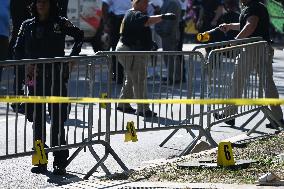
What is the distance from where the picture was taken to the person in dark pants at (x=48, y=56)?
955 cm

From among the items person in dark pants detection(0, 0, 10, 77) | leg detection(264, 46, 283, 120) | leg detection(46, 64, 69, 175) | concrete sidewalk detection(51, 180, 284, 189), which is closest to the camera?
concrete sidewalk detection(51, 180, 284, 189)

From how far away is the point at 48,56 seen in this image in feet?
33.0

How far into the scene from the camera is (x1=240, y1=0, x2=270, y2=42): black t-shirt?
13.5 metres

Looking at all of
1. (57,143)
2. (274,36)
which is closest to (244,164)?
(57,143)

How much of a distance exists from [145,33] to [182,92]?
3.35 m

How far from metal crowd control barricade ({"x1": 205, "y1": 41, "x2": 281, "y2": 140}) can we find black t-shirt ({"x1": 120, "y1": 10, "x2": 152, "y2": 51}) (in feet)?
8.65

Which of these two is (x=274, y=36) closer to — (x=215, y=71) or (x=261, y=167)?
(x=215, y=71)

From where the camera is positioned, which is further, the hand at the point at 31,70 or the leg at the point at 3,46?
the leg at the point at 3,46

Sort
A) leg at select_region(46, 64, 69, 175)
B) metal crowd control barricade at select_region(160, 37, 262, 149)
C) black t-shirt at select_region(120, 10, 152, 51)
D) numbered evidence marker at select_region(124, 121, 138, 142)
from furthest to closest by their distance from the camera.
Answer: black t-shirt at select_region(120, 10, 152, 51) < metal crowd control barricade at select_region(160, 37, 262, 149) < numbered evidence marker at select_region(124, 121, 138, 142) < leg at select_region(46, 64, 69, 175)

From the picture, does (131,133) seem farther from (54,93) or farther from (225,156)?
(225,156)

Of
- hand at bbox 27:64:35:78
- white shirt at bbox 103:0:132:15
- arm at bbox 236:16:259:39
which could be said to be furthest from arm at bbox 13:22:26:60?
white shirt at bbox 103:0:132:15

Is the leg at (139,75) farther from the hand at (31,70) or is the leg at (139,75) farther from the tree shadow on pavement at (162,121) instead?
the hand at (31,70)

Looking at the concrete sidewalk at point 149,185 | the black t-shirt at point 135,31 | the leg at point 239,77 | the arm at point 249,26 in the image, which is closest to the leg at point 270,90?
the arm at point 249,26

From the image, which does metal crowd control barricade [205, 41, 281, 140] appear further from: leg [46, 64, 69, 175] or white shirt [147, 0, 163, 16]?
white shirt [147, 0, 163, 16]
